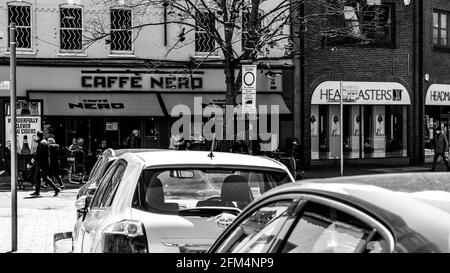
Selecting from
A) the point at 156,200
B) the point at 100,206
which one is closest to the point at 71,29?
the point at 100,206

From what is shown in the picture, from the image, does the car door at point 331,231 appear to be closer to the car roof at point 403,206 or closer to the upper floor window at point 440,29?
the car roof at point 403,206

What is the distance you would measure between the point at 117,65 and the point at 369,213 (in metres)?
23.5

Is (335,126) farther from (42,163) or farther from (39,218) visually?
(39,218)

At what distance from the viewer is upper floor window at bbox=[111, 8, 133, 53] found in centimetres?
2528

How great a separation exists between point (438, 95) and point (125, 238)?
2711 cm

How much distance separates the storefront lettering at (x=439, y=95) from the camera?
1155 inches

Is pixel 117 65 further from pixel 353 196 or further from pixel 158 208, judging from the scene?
pixel 353 196

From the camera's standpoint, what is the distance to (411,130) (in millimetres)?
29078

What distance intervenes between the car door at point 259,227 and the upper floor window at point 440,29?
91.8 feet

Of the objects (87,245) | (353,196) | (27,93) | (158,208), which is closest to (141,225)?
(158,208)

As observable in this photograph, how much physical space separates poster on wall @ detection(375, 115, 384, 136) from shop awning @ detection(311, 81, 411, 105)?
0.81 meters

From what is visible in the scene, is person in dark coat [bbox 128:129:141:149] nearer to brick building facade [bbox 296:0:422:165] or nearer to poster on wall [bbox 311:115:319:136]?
brick building facade [bbox 296:0:422:165]

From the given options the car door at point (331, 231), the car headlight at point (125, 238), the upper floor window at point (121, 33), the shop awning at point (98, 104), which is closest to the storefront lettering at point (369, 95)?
the shop awning at point (98, 104)

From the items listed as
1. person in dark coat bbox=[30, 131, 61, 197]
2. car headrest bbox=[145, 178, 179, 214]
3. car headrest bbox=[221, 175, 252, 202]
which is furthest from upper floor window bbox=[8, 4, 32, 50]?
car headrest bbox=[145, 178, 179, 214]
